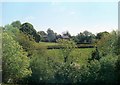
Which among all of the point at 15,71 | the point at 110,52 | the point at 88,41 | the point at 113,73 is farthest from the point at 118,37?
the point at 88,41

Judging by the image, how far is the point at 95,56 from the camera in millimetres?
10555

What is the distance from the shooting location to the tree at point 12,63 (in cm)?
877

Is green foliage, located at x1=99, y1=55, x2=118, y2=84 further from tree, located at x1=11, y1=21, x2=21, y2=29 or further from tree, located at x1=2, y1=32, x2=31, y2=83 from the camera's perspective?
tree, located at x1=11, y1=21, x2=21, y2=29

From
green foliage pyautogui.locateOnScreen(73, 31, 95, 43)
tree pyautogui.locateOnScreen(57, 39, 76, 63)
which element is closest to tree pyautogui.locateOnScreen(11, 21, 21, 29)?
tree pyautogui.locateOnScreen(57, 39, 76, 63)

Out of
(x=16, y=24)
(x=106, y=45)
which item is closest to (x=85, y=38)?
(x=16, y=24)

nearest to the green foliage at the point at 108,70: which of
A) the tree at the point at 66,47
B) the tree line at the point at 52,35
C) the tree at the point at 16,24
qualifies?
the tree at the point at 66,47

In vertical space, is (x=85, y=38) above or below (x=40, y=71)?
above

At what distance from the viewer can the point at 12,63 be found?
8.83 metres

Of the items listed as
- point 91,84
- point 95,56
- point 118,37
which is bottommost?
point 91,84

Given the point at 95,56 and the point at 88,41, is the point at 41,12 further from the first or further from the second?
the point at 88,41

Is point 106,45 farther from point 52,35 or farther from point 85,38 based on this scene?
point 85,38

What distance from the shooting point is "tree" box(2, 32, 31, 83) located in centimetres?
877

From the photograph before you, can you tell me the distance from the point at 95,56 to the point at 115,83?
204 centimetres

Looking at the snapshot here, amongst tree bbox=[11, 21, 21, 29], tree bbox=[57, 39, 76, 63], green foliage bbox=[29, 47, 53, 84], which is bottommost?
green foliage bbox=[29, 47, 53, 84]
